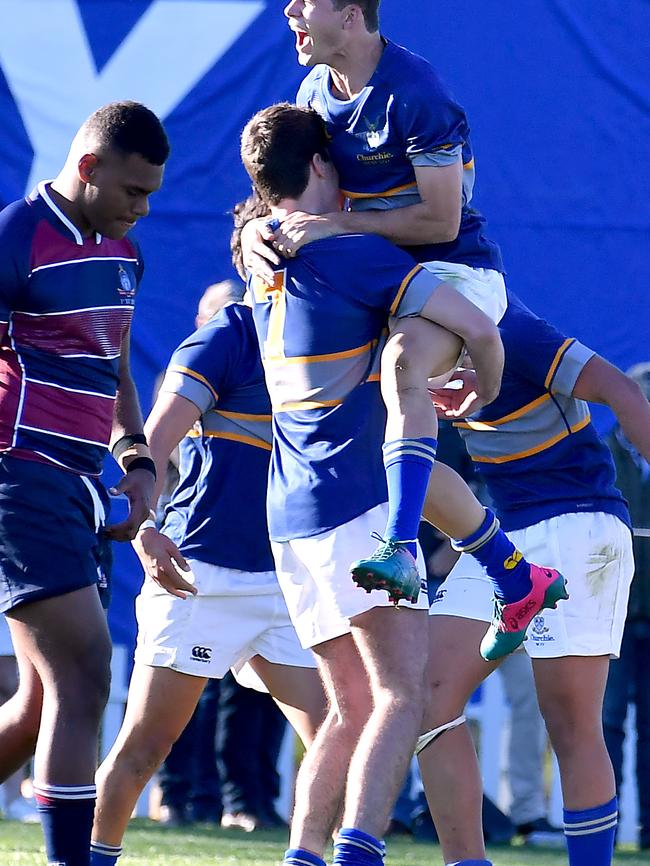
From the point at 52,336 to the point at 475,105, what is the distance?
509 cm

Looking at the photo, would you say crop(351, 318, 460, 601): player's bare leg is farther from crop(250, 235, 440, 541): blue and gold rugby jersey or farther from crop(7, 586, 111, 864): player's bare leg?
crop(7, 586, 111, 864): player's bare leg

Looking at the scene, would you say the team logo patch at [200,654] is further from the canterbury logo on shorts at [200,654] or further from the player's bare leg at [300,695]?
the player's bare leg at [300,695]

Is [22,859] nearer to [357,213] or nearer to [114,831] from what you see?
[114,831]

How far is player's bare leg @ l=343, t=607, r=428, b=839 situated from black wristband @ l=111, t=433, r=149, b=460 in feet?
3.54

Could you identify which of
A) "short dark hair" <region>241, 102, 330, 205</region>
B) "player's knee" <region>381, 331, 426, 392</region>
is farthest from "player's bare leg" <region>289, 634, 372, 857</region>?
"short dark hair" <region>241, 102, 330, 205</region>

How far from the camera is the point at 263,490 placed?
513 cm

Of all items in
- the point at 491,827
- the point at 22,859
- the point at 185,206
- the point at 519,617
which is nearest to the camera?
the point at 519,617

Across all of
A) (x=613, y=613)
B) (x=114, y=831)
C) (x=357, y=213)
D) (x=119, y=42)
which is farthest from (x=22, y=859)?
(x=119, y=42)

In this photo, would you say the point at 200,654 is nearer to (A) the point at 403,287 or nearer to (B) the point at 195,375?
(B) the point at 195,375

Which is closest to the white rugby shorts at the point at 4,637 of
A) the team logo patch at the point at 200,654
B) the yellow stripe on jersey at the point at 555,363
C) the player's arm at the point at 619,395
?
the team logo patch at the point at 200,654

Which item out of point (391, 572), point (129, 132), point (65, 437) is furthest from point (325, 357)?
point (129, 132)

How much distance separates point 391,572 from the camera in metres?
3.75

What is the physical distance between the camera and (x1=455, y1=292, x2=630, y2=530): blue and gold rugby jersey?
5043mm

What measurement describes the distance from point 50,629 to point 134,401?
0.90m
